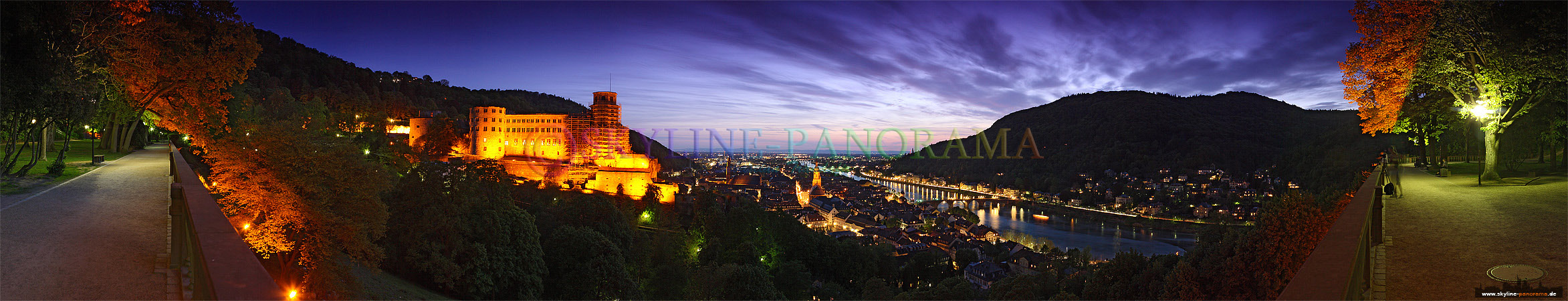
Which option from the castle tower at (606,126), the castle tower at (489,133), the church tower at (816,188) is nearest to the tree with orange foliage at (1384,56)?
the castle tower at (606,126)

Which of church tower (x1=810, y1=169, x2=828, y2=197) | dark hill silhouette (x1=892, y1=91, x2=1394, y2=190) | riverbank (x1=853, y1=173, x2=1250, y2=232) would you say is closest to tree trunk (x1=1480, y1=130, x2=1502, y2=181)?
riverbank (x1=853, y1=173, x2=1250, y2=232)

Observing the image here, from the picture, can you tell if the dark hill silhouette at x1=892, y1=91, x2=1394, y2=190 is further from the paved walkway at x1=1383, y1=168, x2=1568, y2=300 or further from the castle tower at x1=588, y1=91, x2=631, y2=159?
the castle tower at x1=588, y1=91, x2=631, y2=159

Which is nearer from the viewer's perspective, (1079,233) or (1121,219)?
(1079,233)

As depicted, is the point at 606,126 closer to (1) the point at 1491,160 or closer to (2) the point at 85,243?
(2) the point at 85,243

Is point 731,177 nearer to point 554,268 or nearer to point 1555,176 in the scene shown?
point 554,268

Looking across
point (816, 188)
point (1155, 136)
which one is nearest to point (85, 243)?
point (816, 188)

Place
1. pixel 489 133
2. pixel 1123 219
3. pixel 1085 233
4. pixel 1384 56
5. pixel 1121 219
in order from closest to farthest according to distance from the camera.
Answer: pixel 1384 56, pixel 489 133, pixel 1085 233, pixel 1123 219, pixel 1121 219
